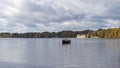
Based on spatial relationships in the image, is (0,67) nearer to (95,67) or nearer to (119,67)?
(95,67)

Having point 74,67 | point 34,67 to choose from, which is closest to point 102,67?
point 74,67

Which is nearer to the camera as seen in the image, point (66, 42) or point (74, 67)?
point (74, 67)

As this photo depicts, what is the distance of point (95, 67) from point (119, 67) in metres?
3.84

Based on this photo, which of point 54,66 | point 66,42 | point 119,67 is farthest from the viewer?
point 66,42

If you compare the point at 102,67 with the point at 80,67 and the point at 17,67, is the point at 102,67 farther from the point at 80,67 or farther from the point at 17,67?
the point at 17,67

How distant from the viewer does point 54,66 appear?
140 feet

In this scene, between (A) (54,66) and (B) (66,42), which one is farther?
(B) (66,42)

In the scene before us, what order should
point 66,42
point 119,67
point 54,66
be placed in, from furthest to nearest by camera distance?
point 66,42 < point 54,66 < point 119,67

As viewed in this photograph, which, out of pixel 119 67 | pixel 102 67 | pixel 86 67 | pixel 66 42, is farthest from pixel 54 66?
pixel 66 42

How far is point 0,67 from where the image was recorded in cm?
4016

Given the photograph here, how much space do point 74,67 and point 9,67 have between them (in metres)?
10.5

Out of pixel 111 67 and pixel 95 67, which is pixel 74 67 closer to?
pixel 95 67

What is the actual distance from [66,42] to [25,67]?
349ft

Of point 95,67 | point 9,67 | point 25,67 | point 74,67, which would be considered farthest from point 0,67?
point 95,67
